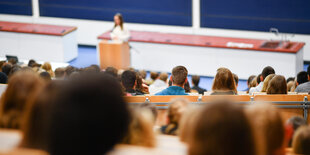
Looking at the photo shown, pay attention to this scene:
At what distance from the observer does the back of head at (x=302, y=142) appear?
235 cm

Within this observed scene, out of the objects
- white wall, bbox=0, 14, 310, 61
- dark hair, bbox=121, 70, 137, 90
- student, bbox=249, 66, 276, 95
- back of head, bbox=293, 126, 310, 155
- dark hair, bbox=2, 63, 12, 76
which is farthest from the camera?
white wall, bbox=0, 14, 310, 61

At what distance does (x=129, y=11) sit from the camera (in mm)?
11398

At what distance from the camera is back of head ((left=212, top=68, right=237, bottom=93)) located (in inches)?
184

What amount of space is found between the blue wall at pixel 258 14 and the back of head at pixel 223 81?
5.86m

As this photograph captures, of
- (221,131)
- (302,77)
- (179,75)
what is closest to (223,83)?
(179,75)

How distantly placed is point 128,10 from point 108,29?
853 mm

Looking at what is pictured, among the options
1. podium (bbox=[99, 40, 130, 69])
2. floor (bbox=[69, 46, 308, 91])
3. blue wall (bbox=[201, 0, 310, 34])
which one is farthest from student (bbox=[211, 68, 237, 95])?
blue wall (bbox=[201, 0, 310, 34])

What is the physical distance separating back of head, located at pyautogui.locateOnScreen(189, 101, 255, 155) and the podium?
320 inches

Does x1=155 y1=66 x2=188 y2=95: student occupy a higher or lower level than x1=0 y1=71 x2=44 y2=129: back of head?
lower

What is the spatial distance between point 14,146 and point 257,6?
9.16m

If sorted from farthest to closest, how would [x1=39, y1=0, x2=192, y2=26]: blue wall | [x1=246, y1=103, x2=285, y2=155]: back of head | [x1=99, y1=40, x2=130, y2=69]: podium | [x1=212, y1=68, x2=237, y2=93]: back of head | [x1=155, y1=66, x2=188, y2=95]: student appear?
[x1=39, y1=0, x2=192, y2=26]: blue wall → [x1=99, y1=40, x2=130, y2=69]: podium → [x1=155, y1=66, x2=188, y2=95]: student → [x1=212, y1=68, x2=237, y2=93]: back of head → [x1=246, y1=103, x2=285, y2=155]: back of head

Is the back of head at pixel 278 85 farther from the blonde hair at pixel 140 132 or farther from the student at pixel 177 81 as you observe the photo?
the blonde hair at pixel 140 132

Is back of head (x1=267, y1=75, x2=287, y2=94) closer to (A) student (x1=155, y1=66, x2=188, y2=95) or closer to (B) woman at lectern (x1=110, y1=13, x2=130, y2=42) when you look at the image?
(A) student (x1=155, y1=66, x2=188, y2=95)

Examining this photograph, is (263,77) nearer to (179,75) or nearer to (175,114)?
(179,75)
